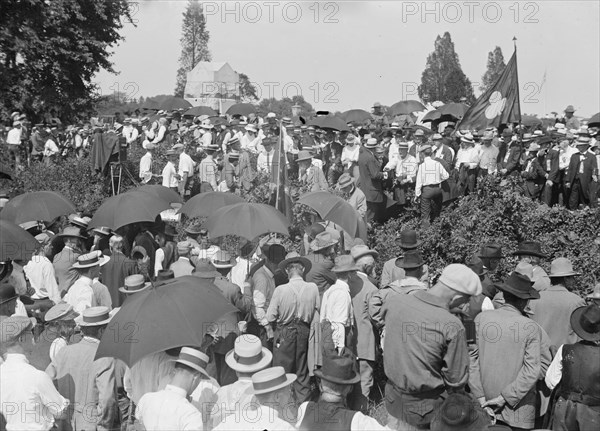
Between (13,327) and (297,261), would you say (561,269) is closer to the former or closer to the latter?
(297,261)

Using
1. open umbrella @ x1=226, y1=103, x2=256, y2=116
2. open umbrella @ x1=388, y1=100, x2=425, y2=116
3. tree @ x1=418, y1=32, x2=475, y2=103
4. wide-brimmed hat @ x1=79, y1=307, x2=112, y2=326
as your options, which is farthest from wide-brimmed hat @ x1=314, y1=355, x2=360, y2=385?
tree @ x1=418, y1=32, x2=475, y2=103

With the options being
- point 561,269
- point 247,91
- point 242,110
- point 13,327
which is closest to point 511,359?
point 561,269

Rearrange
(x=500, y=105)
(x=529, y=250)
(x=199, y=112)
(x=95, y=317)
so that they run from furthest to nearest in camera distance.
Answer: (x=199, y=112), (x=500, y=105), (x=529, y=250), (x=95, y=317)

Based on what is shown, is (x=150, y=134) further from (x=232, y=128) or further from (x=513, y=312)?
(x=513, y=312)

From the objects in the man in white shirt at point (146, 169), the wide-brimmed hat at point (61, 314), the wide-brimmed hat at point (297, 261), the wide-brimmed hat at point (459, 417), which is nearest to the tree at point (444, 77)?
the man in white shirt at point (146, 169)

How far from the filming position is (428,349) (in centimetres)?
521

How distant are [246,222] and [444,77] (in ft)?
125

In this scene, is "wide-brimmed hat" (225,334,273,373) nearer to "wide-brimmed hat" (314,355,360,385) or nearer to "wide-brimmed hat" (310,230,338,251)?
"wide-brimmed hat" (314,355,360,385)

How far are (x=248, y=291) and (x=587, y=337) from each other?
12.1 feet

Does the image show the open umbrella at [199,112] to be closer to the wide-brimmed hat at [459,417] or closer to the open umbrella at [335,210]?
the open umbrella at [335,210]

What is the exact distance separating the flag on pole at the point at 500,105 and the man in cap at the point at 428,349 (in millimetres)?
8540

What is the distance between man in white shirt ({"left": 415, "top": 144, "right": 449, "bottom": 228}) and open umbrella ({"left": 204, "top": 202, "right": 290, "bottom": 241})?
13.3 feet

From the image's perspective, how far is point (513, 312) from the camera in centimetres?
593

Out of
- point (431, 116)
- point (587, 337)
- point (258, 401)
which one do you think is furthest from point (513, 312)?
point (431, 116)
